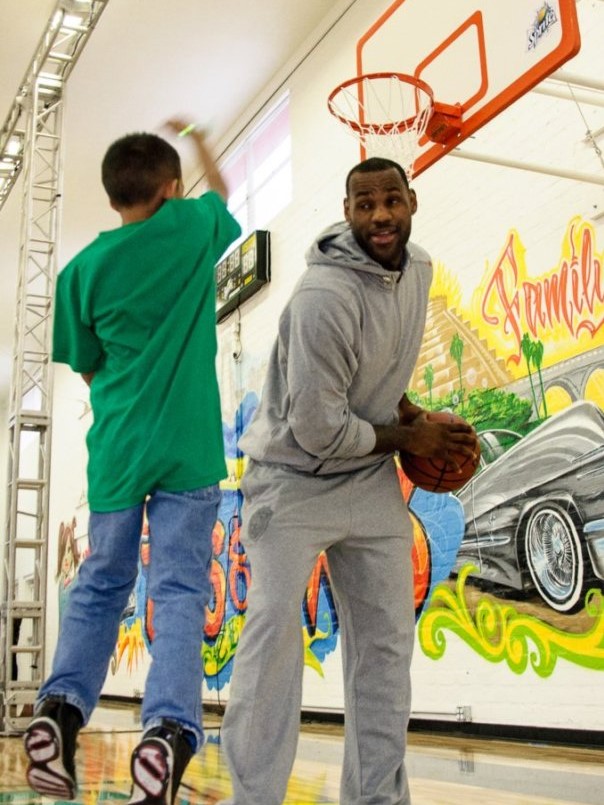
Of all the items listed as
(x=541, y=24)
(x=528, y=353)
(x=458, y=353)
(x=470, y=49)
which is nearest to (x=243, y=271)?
(x=458, y=353)

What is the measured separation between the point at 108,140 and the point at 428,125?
20.1ft

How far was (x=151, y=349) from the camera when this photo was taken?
7.10 feet

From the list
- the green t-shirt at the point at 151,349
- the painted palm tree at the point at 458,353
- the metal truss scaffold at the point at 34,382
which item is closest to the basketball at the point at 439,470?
the green t-shirt at the point at 151,349

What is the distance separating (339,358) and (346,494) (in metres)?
0.35

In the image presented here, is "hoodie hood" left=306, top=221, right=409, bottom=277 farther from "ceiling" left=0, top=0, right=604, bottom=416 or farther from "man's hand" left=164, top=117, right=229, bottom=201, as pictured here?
"ceiling" left=0, top=0, right=604, bottom=416

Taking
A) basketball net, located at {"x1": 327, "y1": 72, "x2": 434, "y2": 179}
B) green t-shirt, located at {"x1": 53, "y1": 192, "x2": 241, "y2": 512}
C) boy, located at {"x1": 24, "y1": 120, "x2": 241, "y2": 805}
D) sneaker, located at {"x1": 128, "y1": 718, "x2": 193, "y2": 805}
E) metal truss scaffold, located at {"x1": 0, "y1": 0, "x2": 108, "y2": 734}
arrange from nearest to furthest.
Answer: sneaker, located at {"x1": 128, "y1": 718, "x2": 193, "y2": 805} < boy, located at {"x1": 24, "y1": 120, "x2": 241, "y2": 805} < green t-shirt, located at {"x1": 53, "y1": 192, "x2": 241, "y2": 512} < basketball net, located at {"x1": 327, "y1": 72, "x2": 434, "y2": 179} < metal truss scaffold, located at {"x1": 0, "y1": 0, "x2": 108, "y2": 734}

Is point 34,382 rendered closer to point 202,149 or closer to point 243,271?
point 243,271

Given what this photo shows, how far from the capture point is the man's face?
2488mm

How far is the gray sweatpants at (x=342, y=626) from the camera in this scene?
2188mm

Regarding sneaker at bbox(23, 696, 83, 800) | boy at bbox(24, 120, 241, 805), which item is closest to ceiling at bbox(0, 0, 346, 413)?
boy at bbox(24, 120, 241, 805)

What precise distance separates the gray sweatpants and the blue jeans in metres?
0.21

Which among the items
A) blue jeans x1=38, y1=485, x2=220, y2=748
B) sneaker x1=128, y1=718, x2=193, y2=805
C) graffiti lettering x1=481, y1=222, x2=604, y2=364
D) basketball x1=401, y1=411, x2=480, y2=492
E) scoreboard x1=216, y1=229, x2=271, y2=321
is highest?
scoreboard x1=216, y1=229, x2=271, y2=321

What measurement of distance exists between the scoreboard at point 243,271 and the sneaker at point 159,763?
277 inches

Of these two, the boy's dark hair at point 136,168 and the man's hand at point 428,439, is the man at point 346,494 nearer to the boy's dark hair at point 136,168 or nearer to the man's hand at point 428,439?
the man's hand at point 428,439
